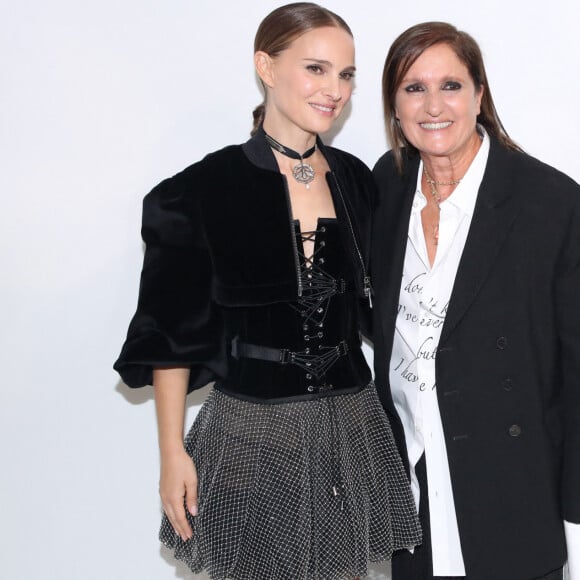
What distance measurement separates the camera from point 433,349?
179 cm

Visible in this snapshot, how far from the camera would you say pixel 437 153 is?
1.78m

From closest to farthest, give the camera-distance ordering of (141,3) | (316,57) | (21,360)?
(316,57), (141,3), (21,360)

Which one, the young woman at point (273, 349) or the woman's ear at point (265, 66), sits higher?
the woman's ear at point (265, 66)

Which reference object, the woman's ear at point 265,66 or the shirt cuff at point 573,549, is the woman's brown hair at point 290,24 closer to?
the woman's ear at point 265,66

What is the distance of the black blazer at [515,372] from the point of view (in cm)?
170

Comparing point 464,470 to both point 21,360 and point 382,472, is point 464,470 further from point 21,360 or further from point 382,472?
point 21,360

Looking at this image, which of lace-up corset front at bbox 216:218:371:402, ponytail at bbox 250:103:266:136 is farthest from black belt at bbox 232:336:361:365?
ponytail at bbox 250:103:266:136

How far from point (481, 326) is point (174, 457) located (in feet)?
2.20

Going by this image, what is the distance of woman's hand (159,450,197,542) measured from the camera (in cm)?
172

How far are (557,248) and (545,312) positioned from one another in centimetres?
13

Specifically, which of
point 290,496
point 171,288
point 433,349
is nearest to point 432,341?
point 433,349

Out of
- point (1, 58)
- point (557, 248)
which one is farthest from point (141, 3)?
point (557, 248)

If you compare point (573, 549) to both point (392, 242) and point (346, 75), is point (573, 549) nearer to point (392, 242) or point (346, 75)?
point (392, 242)

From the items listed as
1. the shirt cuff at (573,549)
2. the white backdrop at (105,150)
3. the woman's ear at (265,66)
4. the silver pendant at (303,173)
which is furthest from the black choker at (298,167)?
the shirt cuff at (573,549)
